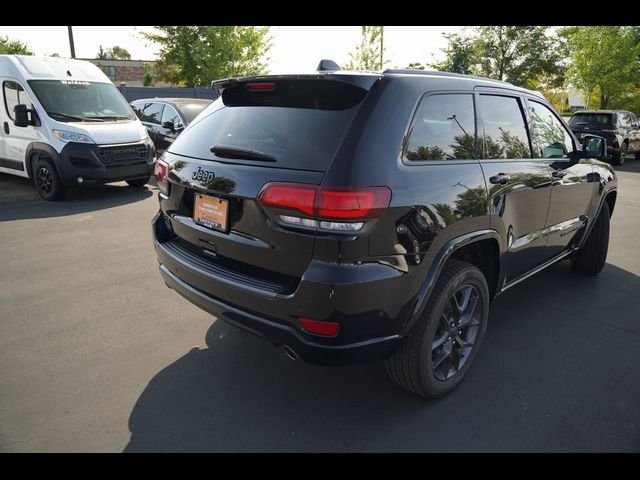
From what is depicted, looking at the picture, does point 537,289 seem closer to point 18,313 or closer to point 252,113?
point 252,113

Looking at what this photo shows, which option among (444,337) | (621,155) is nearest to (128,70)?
(621,155)

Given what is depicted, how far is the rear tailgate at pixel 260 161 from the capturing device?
2217 mm

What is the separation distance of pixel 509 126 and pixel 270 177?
1881mm

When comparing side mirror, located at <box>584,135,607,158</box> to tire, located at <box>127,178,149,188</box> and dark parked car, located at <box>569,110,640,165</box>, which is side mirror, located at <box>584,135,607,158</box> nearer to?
tire, located at <box>127,178,149,188</box>

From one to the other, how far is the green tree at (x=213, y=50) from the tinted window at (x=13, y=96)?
16906 mm

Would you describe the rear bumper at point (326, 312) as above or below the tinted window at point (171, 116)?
below

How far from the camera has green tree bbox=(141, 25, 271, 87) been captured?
24.7 metres

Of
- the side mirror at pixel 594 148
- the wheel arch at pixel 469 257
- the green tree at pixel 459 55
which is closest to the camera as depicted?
the wheel arch at pixel 469 257

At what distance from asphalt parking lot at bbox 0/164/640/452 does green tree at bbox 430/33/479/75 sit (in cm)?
2717

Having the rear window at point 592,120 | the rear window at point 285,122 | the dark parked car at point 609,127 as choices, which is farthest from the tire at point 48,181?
the rear window at point 592,120

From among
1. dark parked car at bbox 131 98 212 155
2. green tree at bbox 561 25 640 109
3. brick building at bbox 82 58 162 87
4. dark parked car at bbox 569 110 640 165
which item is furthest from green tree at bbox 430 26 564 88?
brick building at bbox 82 58 162 87

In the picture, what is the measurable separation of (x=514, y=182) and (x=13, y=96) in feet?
28.4

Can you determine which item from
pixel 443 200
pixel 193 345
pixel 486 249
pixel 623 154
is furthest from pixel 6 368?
pixel 623 154

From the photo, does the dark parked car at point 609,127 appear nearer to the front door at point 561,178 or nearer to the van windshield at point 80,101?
the front door at point 561,178
